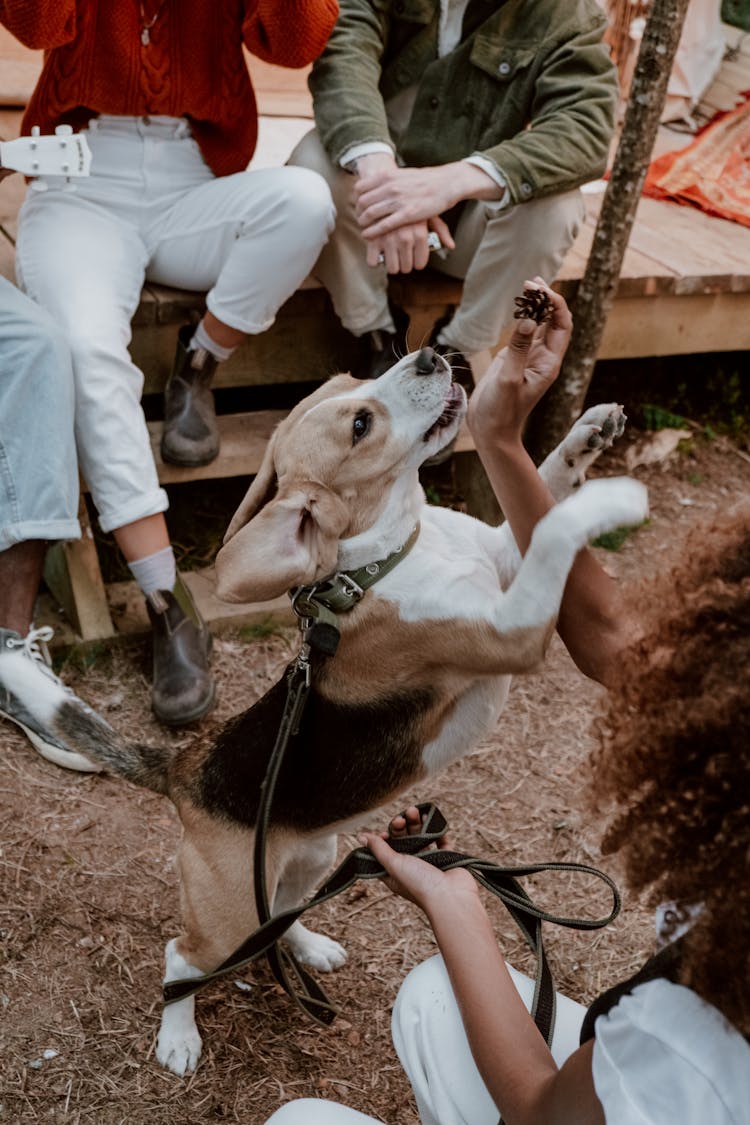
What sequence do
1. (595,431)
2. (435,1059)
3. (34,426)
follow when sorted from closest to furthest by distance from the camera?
(435,1059) < (595,431) < (34,426)

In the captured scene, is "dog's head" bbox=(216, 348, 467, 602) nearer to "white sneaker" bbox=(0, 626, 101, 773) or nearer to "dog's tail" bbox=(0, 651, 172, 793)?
"dog's tail" bbox=(0, 651, 172, 793)

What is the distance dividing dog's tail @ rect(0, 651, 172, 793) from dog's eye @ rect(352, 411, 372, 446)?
759 millimetres

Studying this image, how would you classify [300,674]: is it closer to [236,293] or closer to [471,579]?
[471,579]

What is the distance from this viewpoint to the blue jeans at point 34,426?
2.66 meters

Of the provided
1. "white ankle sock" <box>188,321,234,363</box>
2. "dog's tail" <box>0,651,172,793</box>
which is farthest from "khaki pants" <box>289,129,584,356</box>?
"dog's tail" <box>0,651,172,793</box>

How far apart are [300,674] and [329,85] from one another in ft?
6.43

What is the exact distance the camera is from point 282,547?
1.81 m

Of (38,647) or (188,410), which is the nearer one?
(38,647)

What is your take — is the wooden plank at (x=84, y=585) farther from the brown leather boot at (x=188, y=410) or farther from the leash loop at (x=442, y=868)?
the leash loop at (x=442, y=868)

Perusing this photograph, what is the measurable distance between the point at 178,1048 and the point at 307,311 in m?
2.18

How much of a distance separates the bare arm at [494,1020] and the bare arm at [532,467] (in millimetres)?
485

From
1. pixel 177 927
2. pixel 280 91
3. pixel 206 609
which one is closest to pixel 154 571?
pixel 206 609

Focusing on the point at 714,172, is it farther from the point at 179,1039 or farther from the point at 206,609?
the point at 179,1039

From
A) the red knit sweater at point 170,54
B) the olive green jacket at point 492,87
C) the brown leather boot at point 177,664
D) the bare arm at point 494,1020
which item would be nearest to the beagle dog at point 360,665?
the bare arm at point 494,1020
